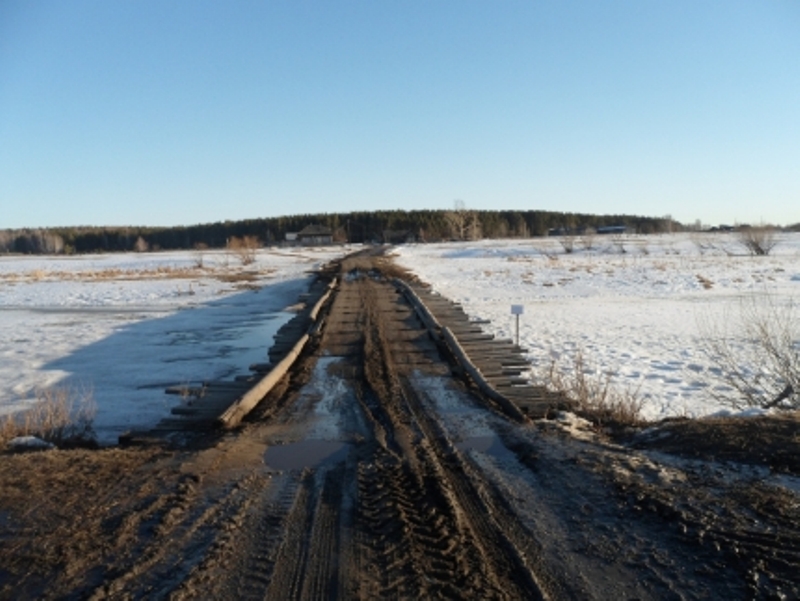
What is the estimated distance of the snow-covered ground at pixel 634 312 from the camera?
10312 mm

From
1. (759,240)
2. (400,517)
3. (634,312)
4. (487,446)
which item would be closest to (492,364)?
(487,446)

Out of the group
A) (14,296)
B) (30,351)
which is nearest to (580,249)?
(14,296)

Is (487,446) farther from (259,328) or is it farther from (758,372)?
(259,328)

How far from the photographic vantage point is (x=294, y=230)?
522 feet

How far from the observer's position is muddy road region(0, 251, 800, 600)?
11.8 ft

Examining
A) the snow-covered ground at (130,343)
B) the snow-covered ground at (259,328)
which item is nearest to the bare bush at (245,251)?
the snow-covered ground at (259,328)

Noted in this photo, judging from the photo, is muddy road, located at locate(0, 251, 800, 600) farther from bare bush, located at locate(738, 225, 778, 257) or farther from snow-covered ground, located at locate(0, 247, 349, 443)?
bare bush, located at locate(738, 225, 778, 257)

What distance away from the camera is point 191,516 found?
181 inches

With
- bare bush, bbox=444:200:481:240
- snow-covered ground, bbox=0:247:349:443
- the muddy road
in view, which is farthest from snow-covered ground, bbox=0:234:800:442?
bare bush, bbox=444:200:481:240

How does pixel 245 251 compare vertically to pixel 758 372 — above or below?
above

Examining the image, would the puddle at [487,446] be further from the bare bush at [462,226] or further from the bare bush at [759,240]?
the bare bush at [462,226]

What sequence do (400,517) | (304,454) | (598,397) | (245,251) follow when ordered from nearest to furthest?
(400,517) < (304,454) < (598,397) < (245,251)

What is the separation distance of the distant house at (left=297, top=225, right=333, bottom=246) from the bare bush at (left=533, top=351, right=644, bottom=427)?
395 ft

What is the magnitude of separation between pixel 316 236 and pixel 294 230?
1201 inches
